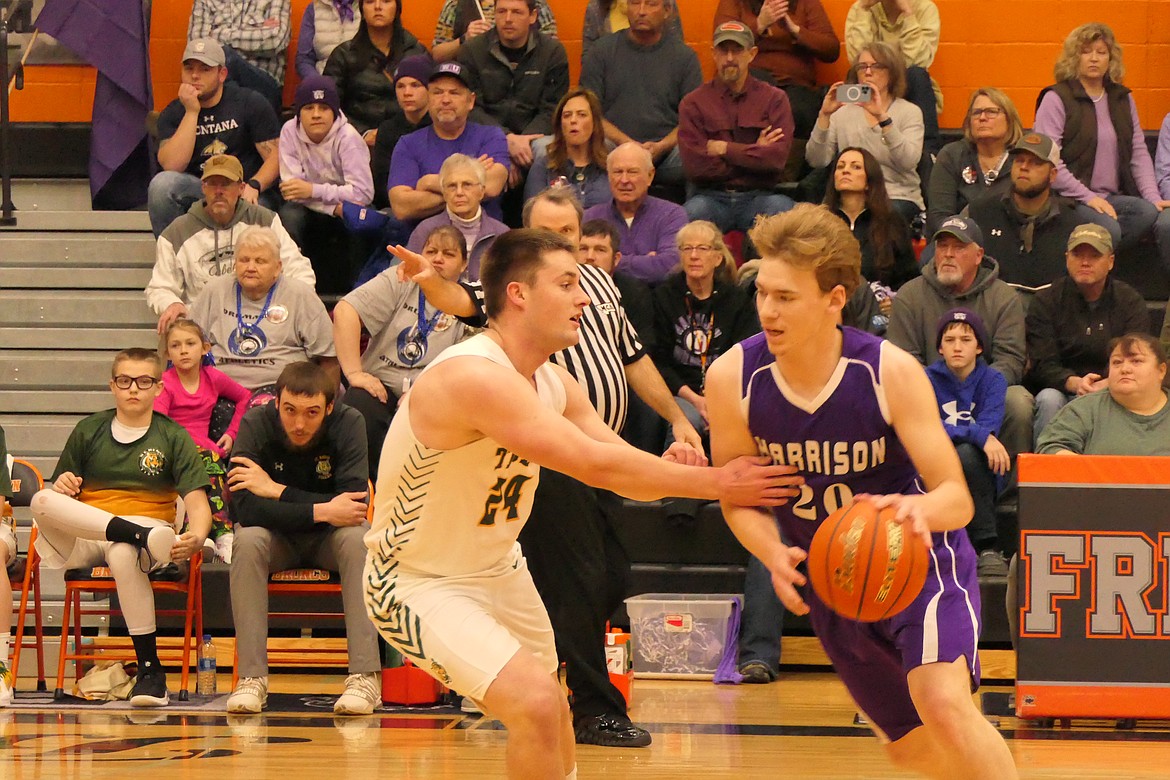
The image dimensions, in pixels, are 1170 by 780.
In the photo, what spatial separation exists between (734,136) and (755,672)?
3488mm

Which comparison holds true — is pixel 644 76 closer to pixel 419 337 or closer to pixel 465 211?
pixel 465 211

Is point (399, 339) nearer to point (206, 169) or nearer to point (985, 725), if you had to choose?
point (206, 169)

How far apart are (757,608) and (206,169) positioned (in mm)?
4069

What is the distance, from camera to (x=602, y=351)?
559 centimetres

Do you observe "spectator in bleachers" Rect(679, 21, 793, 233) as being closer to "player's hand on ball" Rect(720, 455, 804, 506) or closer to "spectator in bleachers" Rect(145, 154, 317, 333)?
"spectator in bleachers" Rect(145, 154, 317, 333)

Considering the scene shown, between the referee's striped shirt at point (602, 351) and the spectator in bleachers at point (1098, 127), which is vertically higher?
the spectator in bleachers at point (1098, 127)

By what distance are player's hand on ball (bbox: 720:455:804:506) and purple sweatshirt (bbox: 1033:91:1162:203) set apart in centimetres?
619

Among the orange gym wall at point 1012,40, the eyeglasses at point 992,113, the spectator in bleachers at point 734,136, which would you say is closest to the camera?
the eyeglasses at point 992,113

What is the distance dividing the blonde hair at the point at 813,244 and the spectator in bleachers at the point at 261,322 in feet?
16.1

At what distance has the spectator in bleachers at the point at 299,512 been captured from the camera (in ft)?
21.8

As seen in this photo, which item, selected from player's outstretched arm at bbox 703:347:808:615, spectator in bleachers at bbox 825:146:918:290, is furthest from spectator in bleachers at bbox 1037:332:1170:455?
player's outstretched arm at bbox 703:347:808:615

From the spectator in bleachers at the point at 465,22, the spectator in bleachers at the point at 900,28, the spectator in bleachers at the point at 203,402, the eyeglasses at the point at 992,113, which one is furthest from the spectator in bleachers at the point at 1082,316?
the spectator in bleachers at the point at 203,402

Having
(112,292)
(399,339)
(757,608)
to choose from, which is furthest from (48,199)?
(757,608)

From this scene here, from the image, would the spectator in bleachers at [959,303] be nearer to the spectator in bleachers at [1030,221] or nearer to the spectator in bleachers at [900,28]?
the spectator in bleachers at [1030,221]
